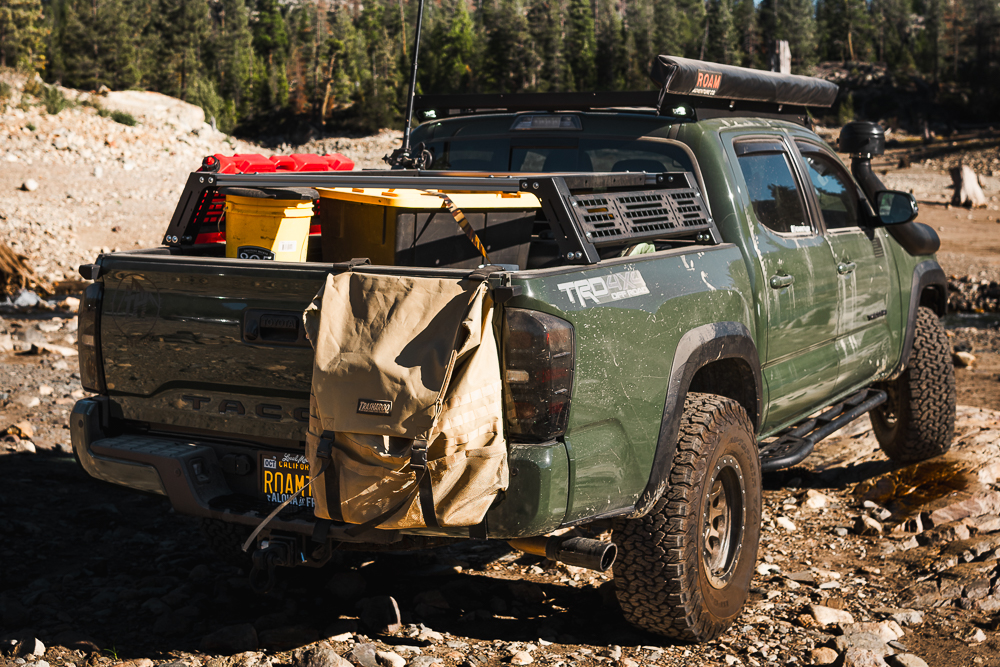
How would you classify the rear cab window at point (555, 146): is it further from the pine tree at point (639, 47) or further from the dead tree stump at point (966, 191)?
the pine tree at point (639, 47)

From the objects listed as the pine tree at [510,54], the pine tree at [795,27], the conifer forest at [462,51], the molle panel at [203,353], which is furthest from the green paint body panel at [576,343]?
the pine tree at [795,27]

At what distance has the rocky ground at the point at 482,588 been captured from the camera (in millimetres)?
3730

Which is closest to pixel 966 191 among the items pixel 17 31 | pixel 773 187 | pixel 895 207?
pixel 895 207

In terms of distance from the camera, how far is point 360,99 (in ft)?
327

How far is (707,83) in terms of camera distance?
14.8 feet

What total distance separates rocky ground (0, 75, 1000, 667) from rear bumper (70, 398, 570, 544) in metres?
0.64

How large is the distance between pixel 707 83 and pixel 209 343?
254 centimetres

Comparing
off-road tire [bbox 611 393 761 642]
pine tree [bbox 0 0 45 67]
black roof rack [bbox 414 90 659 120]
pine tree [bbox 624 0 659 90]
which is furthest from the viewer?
pine tree [bbox 624 0 659 90]

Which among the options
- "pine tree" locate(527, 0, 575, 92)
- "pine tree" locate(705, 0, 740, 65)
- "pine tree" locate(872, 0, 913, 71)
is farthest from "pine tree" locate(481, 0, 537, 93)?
"pine tree" locate(872, 0, 913, 71)

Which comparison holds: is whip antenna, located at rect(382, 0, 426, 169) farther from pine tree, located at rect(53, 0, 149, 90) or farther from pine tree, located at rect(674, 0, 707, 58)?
→ pine tree, located at rect(674, 0, 707, 58)

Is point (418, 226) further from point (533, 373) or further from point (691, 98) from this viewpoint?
point (691, 98)

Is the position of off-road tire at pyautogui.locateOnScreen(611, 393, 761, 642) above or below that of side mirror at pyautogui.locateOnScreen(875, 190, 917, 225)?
below

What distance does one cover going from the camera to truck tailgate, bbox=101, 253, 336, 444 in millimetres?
3260

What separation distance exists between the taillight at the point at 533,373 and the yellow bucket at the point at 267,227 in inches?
49.4
